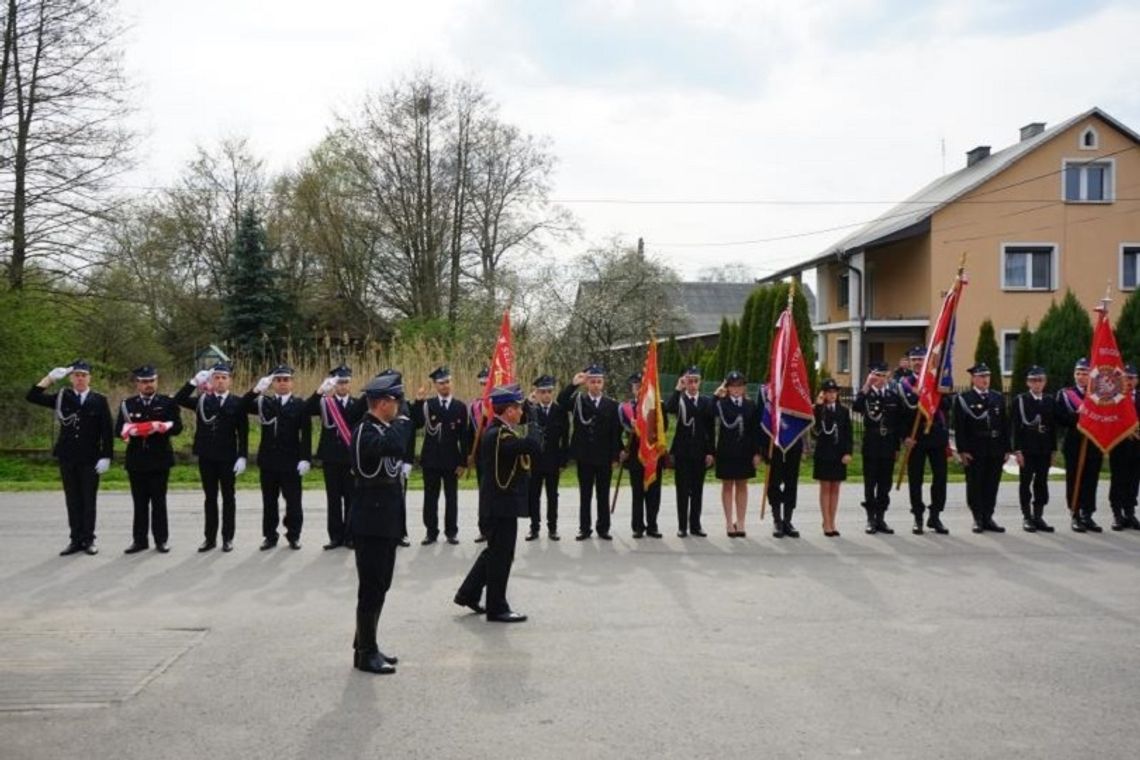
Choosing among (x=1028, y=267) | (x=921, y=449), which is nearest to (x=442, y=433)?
(x=921, y=449)

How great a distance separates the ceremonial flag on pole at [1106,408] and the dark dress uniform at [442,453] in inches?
293

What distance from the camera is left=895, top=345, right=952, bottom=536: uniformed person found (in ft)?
37.8

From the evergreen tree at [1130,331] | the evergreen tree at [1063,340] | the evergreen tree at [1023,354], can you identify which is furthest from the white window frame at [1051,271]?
the evergreen tree at [1130,331]

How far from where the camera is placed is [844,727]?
5.15m

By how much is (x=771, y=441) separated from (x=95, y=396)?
7.54 m

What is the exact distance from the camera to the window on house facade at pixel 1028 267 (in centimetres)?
3362

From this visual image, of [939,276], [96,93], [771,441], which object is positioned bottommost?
[771,441]

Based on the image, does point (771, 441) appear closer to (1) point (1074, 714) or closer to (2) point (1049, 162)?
(1) point (1074, 714)

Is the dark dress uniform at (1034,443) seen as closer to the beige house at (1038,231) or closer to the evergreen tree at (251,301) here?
the beige house at (1038,231)

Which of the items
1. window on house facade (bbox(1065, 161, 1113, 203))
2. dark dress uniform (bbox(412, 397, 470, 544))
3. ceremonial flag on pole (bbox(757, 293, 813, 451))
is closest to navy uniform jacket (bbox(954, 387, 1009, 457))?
ceremonial flag on pole (bbox(757, 293, 813, 451))

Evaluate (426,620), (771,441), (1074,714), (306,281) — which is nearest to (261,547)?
(426,620)

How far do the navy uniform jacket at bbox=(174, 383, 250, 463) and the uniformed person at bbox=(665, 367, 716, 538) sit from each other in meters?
4.88

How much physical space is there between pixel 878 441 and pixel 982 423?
1260 mm

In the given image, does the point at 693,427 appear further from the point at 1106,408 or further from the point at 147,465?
the point at 147,465
